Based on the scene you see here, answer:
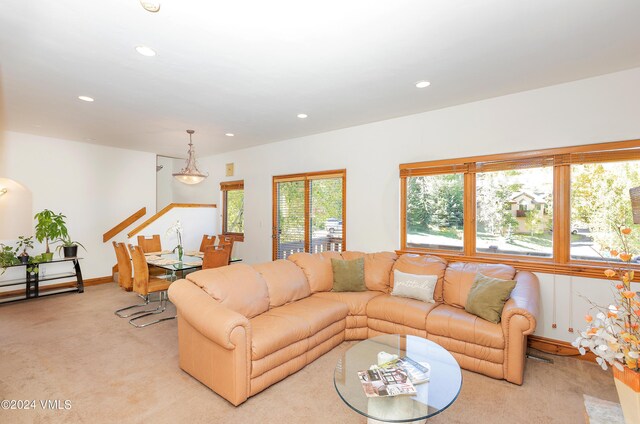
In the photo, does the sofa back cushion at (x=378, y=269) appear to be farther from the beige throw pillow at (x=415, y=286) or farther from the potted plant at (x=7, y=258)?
the potted plant at (x=7, y=258)

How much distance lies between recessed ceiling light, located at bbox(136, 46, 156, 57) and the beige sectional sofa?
2.00 m

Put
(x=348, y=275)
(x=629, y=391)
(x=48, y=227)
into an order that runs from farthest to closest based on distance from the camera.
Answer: (x=48, y=227) → (x=348, y=275) → (x=629, y=391)

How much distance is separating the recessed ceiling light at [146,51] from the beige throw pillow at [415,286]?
3.38 metres

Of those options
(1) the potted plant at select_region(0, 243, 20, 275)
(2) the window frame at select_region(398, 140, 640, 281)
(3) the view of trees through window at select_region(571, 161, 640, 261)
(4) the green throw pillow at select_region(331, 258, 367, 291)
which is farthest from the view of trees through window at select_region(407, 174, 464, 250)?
(1) the potted plant at select_region(0, 243, 20, 275)

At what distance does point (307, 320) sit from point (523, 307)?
1919 mm

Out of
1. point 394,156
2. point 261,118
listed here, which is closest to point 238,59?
point 261,118

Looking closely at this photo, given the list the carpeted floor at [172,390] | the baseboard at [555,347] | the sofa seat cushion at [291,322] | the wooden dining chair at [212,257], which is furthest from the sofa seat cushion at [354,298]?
the baseboard at [555,347]

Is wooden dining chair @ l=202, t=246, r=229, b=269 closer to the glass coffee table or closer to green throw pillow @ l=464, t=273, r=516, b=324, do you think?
the glass coffee table

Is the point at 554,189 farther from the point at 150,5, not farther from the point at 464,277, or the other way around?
the point at 150,5

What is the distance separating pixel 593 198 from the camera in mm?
3205

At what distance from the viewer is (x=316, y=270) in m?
3.97

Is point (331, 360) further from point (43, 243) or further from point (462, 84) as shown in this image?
point (43, 243)

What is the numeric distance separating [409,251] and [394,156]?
4.55ft

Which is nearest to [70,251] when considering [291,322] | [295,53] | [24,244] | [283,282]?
[24,244]
